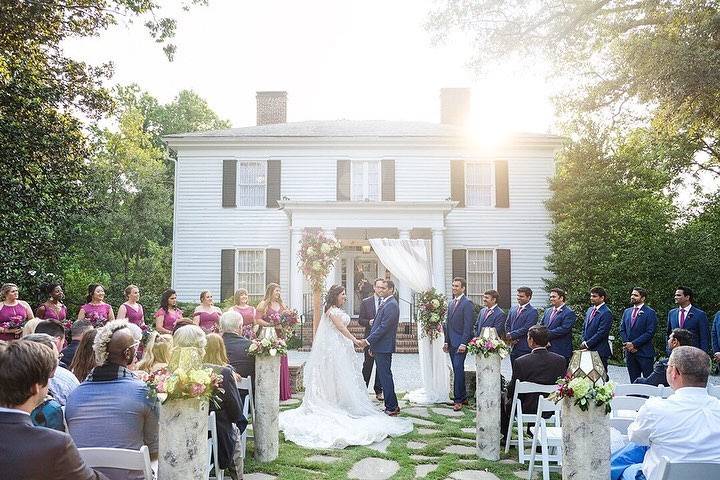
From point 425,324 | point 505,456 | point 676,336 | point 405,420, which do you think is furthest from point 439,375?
point 676,336

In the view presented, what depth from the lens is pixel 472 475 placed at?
213 inches

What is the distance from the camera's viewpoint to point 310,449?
6328 millimetres

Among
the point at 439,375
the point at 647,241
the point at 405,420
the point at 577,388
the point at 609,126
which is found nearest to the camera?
the point at 577,388

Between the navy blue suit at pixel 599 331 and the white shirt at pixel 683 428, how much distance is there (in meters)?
5.24

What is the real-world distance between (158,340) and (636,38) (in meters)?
10.3

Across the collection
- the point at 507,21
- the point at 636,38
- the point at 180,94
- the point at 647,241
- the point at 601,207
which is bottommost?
the point at 647,241

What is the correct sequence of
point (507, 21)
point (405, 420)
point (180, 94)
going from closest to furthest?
point (405, 420) → point (507, 21) → point (180, 94)

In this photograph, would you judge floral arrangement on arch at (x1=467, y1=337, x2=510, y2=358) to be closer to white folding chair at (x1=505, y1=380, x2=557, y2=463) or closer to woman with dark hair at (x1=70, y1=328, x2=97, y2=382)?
white folding chair at (x1=505, y1=380, x2=557, y2=463)

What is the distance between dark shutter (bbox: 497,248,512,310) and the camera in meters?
18.8

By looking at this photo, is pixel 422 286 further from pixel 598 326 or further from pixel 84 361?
pixel 84 361

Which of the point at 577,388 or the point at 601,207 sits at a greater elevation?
the point at 601,207

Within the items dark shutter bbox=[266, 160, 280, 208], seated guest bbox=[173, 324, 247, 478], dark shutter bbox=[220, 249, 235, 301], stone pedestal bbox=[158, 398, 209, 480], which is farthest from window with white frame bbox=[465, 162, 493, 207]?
stone pedestal bbox=[158, 398, 209, 480]

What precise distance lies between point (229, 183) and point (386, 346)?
1274 cm

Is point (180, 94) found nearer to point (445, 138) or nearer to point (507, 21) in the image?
point (445, 138)
